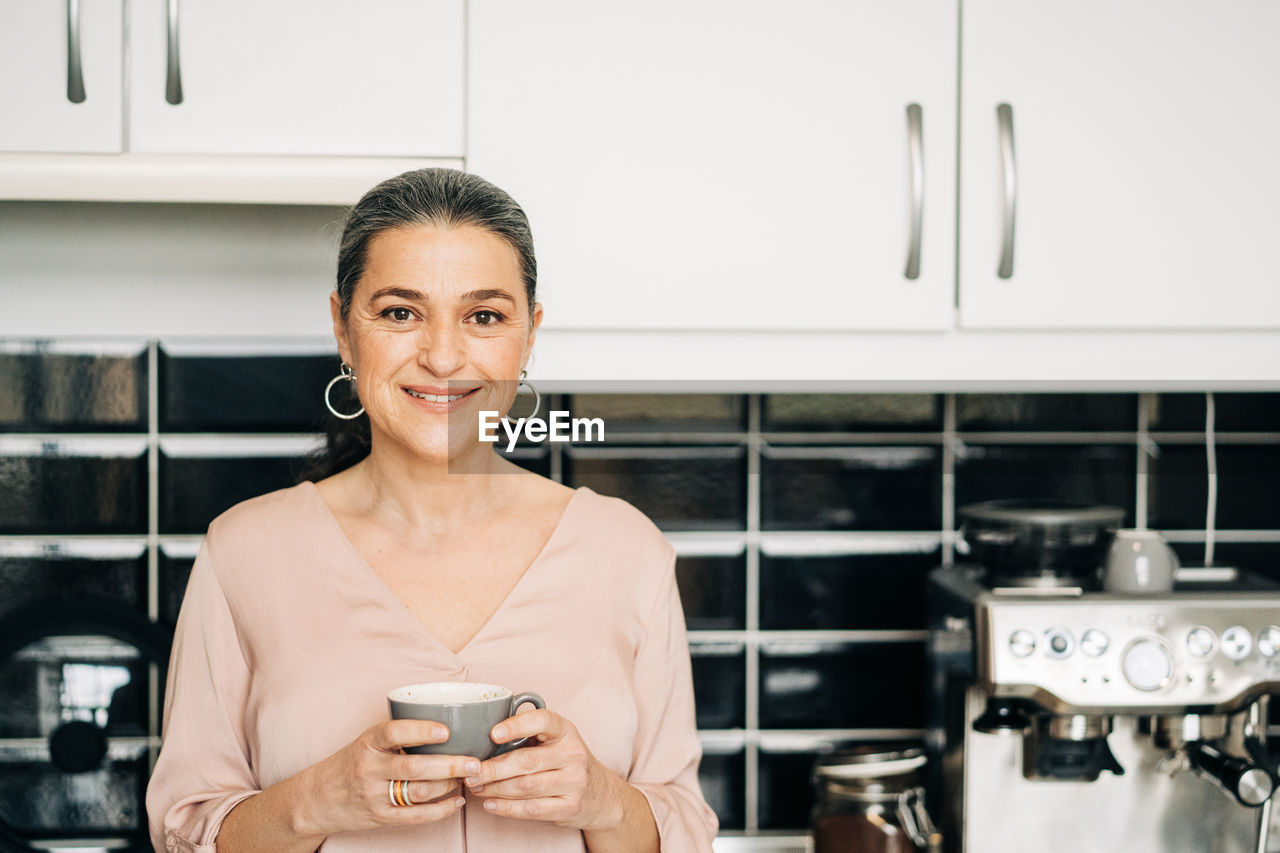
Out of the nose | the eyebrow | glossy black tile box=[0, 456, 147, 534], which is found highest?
the eyebrow

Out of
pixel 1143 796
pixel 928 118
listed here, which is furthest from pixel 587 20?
pixel 1143 796

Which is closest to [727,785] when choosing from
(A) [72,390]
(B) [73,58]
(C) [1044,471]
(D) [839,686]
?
(D) [839,686]

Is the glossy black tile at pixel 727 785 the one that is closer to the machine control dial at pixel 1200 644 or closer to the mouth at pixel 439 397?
the machine control dial at pixel 1200 644

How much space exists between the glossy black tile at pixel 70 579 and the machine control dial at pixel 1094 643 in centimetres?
124

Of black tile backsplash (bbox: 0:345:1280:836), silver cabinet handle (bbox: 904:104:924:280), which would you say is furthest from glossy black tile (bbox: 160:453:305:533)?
silver cabinet handle (bbox: 904:104:924:280)

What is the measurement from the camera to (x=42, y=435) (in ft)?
4.80

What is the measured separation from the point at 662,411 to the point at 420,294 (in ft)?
1.86

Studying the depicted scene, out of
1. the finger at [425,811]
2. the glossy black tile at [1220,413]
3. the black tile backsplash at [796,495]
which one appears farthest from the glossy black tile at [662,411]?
the finger at [425,811]

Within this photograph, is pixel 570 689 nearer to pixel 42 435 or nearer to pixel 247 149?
pixel 247 149

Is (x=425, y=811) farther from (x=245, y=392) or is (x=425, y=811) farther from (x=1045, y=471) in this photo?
(x=1045, y=471)

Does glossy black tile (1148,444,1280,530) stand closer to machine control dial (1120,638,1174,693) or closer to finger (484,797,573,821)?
machine control dial (1120,638,1174,693)

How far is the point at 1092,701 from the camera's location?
1168 millimetres

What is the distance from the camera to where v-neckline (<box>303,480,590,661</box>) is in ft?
3.44

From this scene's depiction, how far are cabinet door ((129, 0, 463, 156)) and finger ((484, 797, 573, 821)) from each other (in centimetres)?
69
